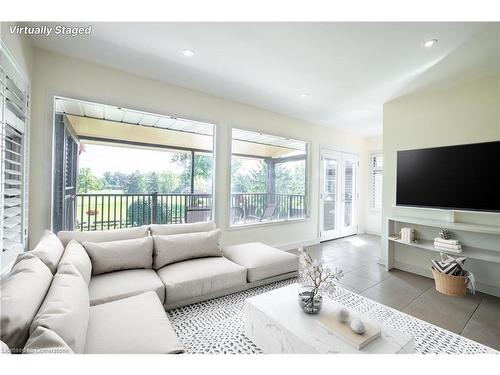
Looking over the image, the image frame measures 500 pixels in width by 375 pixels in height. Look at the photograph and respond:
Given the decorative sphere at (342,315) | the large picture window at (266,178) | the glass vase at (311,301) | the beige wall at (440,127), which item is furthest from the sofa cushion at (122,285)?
the beige wall at (440,127)

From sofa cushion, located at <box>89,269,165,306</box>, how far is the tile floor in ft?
7.30

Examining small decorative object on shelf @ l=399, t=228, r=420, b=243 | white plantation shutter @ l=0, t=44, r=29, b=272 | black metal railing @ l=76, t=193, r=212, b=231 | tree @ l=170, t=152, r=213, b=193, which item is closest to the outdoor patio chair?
black metal railing @ l=76, t=193, r=212, b=231

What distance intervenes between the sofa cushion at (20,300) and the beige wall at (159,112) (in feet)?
4.99

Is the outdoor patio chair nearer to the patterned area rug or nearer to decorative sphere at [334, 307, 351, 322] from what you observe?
the patterned area rug

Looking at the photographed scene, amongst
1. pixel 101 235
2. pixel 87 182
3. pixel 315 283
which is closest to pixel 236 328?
pixel 315 283

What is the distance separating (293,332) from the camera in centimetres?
142

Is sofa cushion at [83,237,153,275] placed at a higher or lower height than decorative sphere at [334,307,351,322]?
higher

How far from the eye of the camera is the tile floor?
2.02 meters

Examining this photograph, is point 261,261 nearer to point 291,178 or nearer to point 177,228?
point 177,228

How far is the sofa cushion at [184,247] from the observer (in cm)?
243

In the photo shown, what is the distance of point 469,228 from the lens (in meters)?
2.67

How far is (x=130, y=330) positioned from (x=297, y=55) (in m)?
2.75
